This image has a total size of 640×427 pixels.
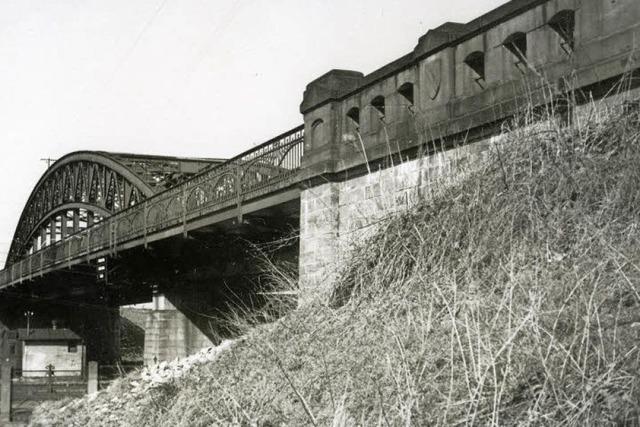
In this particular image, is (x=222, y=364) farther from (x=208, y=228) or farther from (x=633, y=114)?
(x=208, y=228)

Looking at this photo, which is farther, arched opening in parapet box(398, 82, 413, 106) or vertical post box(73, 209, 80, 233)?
vertical post box(73, 209, 80, 233)

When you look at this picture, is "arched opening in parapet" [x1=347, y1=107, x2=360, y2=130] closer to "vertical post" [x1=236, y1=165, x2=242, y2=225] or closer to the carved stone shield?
the carved stone shield

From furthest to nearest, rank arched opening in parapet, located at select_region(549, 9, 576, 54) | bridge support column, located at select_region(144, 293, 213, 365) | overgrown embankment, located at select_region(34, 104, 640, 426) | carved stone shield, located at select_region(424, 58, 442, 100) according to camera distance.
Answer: bridge support column, located at select_region(144, 293, 213, 365)
carved stone shield, located at select_region(424, 58, 442, 100)
arched opening in parapet, located at select_region(549, 9, 576, 54)
overgrown embankment, located at select_region(34, 104, 640, 426)

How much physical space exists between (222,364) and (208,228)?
9535mm

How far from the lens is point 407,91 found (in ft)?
Result: 34.4

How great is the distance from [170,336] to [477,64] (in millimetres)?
18521

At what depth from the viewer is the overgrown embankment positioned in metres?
4.19

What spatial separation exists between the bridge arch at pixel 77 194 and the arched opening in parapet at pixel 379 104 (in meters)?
19.6

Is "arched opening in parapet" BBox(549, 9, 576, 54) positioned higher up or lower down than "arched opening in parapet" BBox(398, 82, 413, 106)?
lower down

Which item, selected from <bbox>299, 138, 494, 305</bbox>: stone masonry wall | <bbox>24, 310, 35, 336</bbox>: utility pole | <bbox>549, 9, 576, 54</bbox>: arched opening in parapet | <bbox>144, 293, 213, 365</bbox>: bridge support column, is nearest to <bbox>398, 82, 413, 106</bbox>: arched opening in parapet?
<bbox>299, 138, 494, 305</bbox>: stone masonry wall

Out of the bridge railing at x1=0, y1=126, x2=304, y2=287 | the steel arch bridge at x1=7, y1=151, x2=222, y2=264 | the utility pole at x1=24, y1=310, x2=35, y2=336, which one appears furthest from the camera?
the utility pole at x1=24, y1=310, x2=35, y2=336

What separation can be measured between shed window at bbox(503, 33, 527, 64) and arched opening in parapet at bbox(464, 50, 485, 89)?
50cm

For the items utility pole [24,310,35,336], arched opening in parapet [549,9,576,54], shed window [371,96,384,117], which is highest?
utility pole [24,310,35,336]

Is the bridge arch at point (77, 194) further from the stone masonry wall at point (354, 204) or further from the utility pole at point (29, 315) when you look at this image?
the stone masonry wall at point (354, 204)
